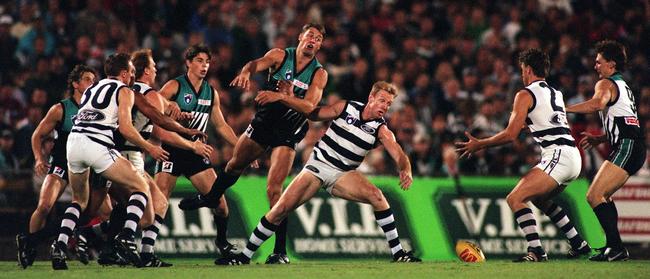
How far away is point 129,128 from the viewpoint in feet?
36.4

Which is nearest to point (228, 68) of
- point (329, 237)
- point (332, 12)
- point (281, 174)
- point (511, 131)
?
point (332, 12)

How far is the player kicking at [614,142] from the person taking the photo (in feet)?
40.3

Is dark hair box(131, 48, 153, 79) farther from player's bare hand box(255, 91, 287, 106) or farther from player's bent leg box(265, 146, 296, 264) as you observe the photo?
player's bent leg box(265, 146, 296, 264)

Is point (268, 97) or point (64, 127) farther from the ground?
point (268, 97)

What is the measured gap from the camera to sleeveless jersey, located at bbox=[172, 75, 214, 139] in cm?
1248

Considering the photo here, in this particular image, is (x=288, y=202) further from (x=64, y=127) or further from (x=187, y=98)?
(x=64, y=127)

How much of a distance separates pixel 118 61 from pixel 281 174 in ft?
7.74

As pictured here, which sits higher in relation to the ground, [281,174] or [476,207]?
[281,174]

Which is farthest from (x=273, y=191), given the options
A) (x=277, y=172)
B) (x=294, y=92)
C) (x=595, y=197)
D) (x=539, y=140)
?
(x=595, y=197)

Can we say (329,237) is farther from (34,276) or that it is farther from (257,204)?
(34,276)

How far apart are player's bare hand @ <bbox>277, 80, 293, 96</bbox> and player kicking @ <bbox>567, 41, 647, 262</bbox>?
10.6 ft

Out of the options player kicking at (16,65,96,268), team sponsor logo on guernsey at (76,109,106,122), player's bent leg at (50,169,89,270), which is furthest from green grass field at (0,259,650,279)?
team sponsor logo on guernsey at (76,109,106,122)

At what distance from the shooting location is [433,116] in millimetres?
18656

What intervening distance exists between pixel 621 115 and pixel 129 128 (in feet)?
17.8
